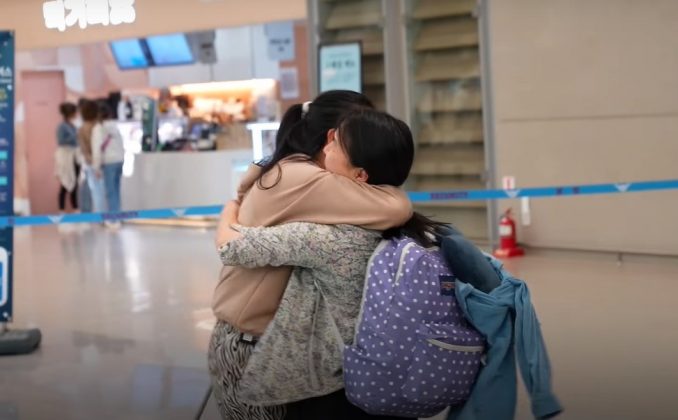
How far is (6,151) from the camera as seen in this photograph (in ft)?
18.6

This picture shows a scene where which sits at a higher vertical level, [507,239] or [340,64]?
[340,64]

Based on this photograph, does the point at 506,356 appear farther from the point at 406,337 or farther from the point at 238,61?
the point at 238,61

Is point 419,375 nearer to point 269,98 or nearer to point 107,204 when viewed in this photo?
point 269,98

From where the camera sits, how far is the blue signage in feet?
18.4

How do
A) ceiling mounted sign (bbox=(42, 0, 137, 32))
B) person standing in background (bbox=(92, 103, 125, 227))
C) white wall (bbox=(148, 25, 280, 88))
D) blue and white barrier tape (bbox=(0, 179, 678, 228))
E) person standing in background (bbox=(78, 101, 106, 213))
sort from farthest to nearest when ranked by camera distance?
person standing in background (bbox=(78, 101, 106, 213)), person standing in background (bbox=(92, 103, 125, 227)), white wall (bbox=(148, 25, 280, 88)), blue and white barrier tape (bbox=(0, 179, 678, 228)), ceiling mounted sign (bbox=(42, 0, 137, 32))

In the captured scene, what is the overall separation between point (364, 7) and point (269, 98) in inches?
61.8

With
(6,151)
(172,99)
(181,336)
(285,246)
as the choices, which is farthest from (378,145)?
(172,99)

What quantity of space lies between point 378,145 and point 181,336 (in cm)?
394

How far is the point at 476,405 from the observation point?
7.87ft

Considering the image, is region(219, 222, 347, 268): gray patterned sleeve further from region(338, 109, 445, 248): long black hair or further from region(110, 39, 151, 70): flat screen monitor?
region(110, 39, 151, 70): flat screen monitor

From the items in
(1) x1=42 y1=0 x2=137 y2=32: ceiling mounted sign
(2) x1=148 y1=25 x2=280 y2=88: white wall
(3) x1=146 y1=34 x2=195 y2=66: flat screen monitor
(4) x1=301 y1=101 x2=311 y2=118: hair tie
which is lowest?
(4) x1=301 y1=101 x2=311 y2=118: hair tie

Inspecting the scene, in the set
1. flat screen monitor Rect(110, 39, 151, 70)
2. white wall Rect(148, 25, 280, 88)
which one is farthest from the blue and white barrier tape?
flat screen monitor Rect(110, 39, 151, 70)

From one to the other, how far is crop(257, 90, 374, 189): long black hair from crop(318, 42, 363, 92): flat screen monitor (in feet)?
20.7

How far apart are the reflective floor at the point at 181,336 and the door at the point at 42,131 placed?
7.32 m
